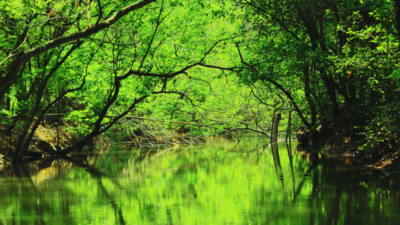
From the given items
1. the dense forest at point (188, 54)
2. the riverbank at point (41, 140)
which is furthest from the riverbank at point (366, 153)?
the riverbank at point (41, 140)

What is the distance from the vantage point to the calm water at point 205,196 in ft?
17.6

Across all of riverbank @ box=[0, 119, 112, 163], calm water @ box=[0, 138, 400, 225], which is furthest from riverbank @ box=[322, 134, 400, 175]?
riverbank @ box=[0, 119, 112, 163]

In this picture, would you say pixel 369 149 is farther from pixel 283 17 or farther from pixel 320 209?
pixel 320 209

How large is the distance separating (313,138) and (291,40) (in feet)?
19.5

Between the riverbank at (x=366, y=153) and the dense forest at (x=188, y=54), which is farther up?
the dense forest at (x=188, y=54)

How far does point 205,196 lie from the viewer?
6.97 m

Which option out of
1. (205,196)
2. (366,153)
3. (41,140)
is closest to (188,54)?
(366,153)

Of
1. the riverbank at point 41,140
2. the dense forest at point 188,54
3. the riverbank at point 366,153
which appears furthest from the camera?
the riverbank at point 41,140

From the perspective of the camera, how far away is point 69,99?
20.0 meters

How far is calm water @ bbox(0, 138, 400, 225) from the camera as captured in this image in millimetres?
5363

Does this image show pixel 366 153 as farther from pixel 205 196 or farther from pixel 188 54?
pixel 188 54

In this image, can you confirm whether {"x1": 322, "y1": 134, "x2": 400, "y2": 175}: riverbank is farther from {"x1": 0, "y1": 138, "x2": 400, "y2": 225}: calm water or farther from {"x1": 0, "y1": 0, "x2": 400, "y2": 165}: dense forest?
{"x1": 0, "y1": 138, "x2": 400, "y2": 225}: calm water

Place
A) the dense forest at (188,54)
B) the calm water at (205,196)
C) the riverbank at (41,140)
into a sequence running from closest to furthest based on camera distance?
the calm water at (205,196)
the dense forest at (188,54)
the riverbank at (41,140)

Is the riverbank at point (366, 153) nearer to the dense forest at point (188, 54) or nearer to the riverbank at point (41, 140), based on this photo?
the dense forest at point (188, 54)
